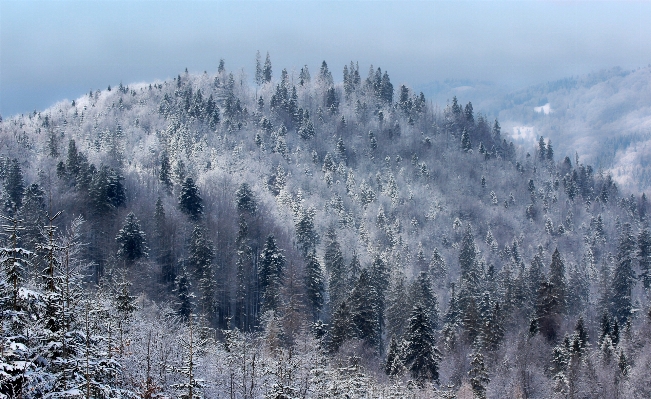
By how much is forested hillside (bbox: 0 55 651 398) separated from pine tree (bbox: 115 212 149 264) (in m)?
0.29

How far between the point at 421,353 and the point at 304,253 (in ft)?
147

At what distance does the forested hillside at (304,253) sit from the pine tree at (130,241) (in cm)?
29

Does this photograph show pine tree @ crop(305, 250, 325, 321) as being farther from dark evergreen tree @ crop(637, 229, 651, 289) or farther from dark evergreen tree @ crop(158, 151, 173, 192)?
dark evergreen tree @ crop(637, 229, 651, 289)

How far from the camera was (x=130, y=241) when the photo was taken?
6359cm

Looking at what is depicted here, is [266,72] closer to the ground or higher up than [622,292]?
higher up

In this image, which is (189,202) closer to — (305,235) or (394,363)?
(305,235)

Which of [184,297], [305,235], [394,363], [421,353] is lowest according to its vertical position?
[394,363]

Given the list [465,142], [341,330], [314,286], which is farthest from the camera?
[465,142]

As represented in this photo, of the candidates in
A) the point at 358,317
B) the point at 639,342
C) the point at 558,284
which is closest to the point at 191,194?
the point at 358,317

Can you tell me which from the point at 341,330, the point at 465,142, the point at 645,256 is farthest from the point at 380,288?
the point at 465,142

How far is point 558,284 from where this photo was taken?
66.4 m

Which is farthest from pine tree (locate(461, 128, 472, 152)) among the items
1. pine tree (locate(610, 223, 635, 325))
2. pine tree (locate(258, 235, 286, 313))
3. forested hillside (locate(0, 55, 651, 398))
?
pine tree (locate(258, 235, 286, 313))

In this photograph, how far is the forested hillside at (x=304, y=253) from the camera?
27020mm

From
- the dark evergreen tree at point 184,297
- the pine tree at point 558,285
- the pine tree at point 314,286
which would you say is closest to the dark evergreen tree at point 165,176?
the dark evergreen tree at point 184,297
